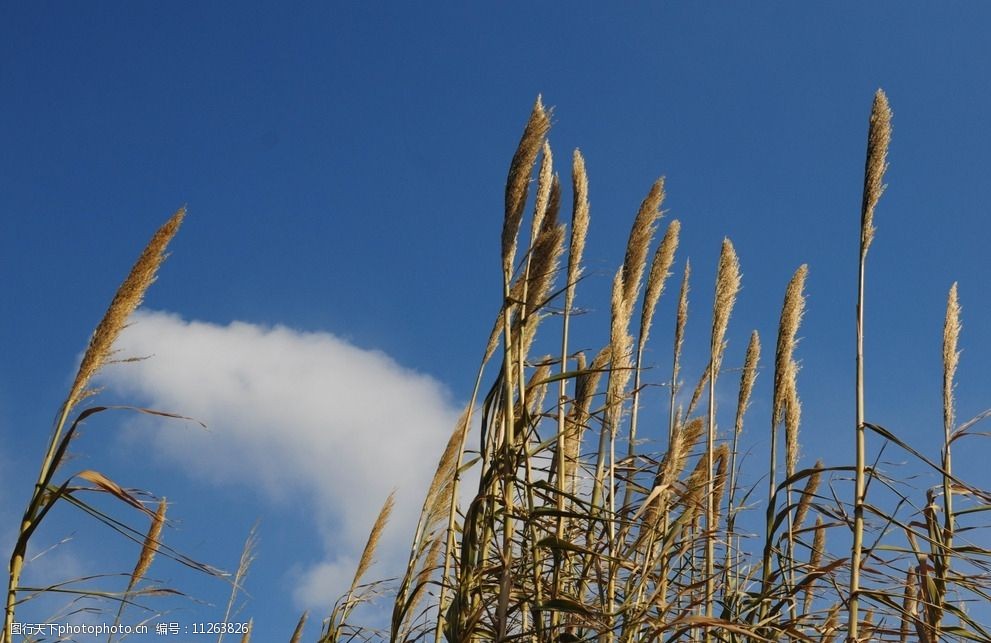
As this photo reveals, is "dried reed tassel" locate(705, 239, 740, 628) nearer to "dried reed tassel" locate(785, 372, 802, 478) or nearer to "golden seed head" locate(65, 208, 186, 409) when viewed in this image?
"dried reed tassel" locate(785, 372, 802, 478)

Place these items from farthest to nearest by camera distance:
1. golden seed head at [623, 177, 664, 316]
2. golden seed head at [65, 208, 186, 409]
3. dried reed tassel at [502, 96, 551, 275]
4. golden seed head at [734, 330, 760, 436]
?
golden seed head at [734, 330, 760, 436]
golden seed head at [623, 177, 664, 316]
dried reed tassel at [502, 96, 551, 275]
golden seed head at [65, 208, 186, 409]

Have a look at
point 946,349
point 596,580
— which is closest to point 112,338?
point 596,580

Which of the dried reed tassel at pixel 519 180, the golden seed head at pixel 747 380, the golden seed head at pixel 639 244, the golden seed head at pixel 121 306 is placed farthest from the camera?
the golden seed head at pixel 747 380

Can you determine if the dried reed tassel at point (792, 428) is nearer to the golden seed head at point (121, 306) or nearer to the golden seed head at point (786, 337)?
the golden seed head at point (786, 337)

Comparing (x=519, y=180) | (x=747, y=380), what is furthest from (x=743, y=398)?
(x=519, y=180)

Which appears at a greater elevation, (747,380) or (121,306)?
(747,380)

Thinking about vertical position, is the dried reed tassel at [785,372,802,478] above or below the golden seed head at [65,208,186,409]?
above

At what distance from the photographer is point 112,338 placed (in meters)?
2.44

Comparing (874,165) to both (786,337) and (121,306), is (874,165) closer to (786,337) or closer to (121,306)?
(786,337)

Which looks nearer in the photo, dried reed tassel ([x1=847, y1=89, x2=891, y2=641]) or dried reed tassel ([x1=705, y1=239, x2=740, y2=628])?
dried reed tassel ([x1=847, y1=89, x2=891, y2=641])

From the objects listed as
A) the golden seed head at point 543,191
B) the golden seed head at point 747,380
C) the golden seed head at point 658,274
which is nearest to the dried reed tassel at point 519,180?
the golden seed head at point 543,191

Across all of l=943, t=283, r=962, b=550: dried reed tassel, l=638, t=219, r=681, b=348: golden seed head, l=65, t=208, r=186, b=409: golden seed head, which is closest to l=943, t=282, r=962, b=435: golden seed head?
l=943, t=283, r=962, b=550: dried reed tassel

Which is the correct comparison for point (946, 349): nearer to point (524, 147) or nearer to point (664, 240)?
point (664, 240)

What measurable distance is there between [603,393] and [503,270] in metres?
0.58
